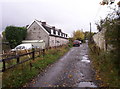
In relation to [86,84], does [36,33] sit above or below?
above

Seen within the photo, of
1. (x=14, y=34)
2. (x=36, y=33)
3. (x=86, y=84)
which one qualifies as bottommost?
(x=86, y=84)

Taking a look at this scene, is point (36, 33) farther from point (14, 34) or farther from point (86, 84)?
point (86, 84)

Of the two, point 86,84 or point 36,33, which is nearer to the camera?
point 86,84

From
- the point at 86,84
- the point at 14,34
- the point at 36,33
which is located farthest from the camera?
the point at 36,33

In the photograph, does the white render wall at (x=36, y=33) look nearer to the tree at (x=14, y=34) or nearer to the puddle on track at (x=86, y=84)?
the tree at (x=14, y=34)

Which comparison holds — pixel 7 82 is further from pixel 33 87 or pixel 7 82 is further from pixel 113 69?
pixel 113 69

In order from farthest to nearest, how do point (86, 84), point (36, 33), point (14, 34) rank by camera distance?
1. point (36, 33)
2. point (14, 34)
3. point (86, 84)

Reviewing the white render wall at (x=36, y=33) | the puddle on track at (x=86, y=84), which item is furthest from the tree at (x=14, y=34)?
the puddle on track at (x=86, y=84)

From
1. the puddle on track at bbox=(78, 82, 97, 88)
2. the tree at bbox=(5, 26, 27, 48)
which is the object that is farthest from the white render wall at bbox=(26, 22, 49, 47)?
the puddle on track at bbox=(78, 82, 97, 88)

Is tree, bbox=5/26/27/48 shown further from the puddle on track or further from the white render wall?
the puddle on track

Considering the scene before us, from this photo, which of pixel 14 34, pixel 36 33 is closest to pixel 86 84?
pixel 36 33

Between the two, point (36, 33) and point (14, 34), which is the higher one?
point (36, 33)

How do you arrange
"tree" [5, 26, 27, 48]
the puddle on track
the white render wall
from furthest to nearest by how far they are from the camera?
the white render wall → "tree" [5, 26, 27, 48] → the puddle on track

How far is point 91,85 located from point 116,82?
107cm
